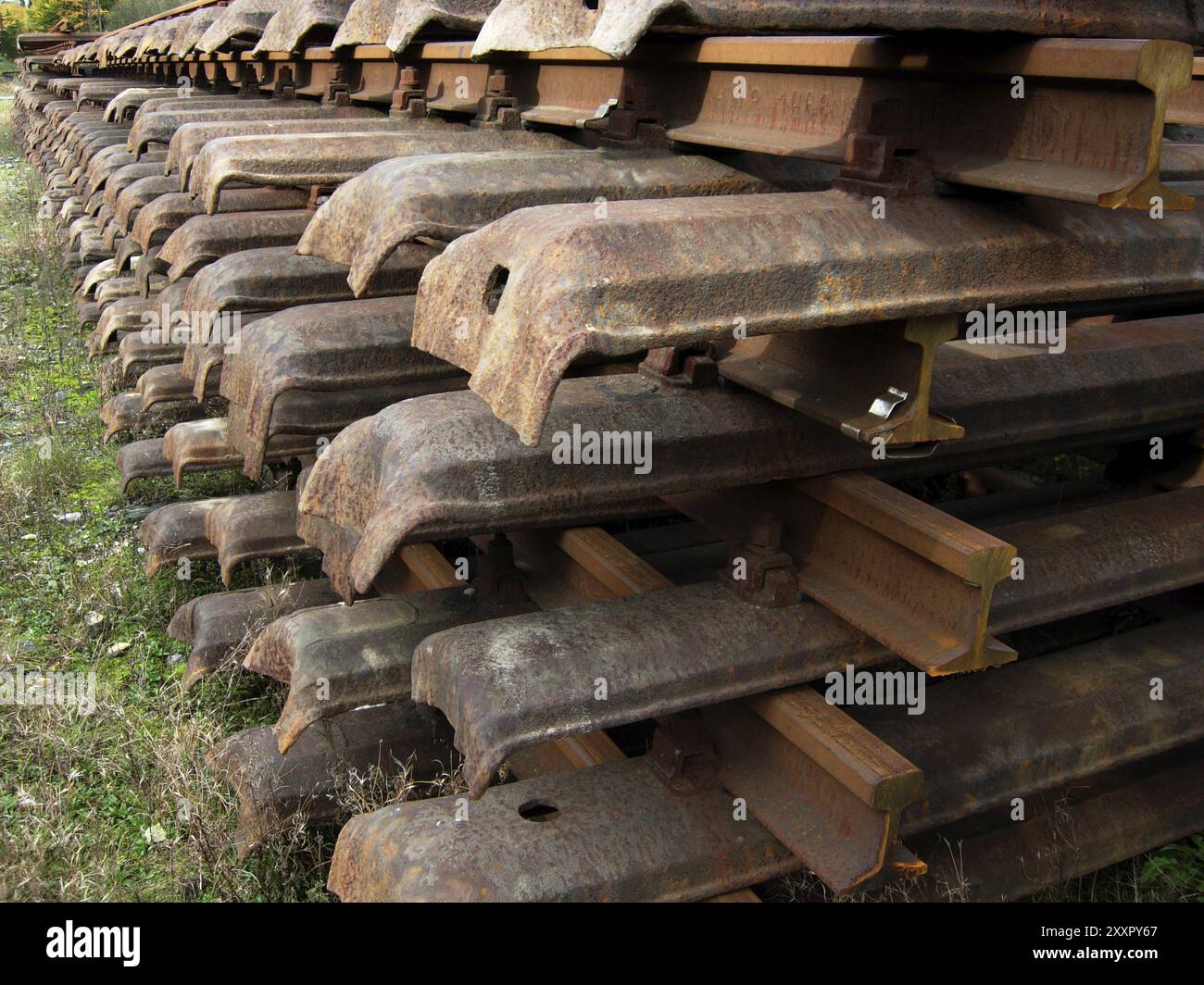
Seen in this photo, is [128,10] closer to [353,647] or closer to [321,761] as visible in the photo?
[321,761]

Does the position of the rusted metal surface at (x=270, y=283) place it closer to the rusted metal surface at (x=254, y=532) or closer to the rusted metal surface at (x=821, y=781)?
the rusted metal surface at (x=254, y=532)

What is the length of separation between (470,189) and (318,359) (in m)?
1.04

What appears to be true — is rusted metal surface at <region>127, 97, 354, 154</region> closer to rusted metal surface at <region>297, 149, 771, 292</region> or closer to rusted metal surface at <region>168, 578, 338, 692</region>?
rusted metal surface at <region>168, 578, 338, 692</region>

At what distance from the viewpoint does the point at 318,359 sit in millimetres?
3973

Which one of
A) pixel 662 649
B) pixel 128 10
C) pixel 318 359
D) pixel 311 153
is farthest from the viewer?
pixel 128 10

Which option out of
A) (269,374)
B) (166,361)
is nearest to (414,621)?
(269,374)

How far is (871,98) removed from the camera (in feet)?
8.57

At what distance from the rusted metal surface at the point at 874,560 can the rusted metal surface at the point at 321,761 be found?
127cm

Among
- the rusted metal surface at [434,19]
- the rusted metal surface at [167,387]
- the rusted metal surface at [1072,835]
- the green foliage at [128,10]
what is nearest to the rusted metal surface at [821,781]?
the rusted metal surface at [1072,835]

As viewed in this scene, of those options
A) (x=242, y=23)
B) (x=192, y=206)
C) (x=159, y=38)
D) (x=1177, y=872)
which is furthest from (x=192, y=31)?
(x=1177, y=872)

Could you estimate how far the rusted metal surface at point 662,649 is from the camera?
8.56ft

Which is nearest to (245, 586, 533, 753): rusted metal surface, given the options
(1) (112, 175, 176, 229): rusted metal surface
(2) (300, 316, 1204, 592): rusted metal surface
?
(2) (300, 316, 1204, 592): rusted metal surface
